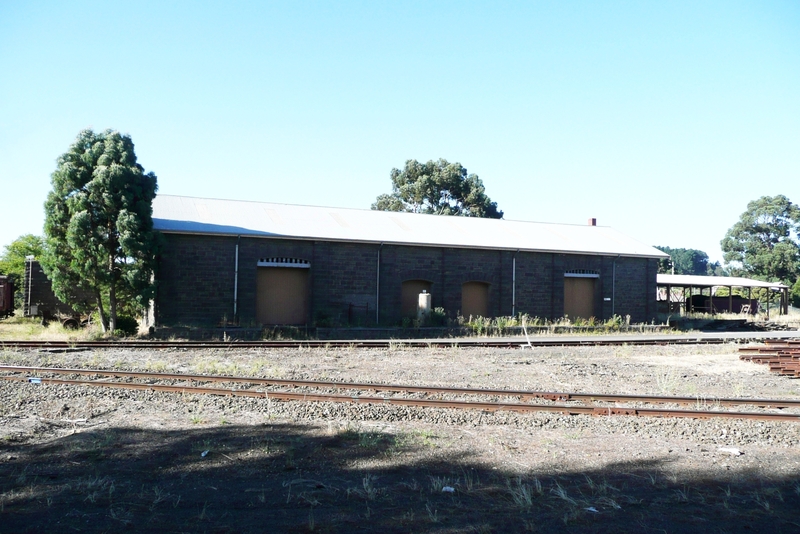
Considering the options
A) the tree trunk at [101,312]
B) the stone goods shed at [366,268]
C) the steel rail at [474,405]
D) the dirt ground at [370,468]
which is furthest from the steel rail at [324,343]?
the steel rail at [474,405]

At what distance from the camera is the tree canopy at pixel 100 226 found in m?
20.3

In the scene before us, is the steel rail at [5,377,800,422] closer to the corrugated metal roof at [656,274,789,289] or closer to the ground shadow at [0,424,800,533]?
the ground shadow at [0,424,800,533]

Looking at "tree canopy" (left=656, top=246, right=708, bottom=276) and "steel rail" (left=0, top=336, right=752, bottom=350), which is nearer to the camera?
"steel rail" (left=0, top=336, right=752, bottom=350)

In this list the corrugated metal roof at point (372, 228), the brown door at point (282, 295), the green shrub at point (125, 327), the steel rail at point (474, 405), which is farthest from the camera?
the corrugated metal roof at point (372, 228)

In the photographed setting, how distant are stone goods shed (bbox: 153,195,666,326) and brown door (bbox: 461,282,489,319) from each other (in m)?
0.04

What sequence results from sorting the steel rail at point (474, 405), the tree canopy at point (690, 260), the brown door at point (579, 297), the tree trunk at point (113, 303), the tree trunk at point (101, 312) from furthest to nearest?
1. the tree canopy at point (690, 260)
2. the brown door at point (579, 297)
3. the tree trunk at point (101, 312)
4. the tree trunk at point (113, 303)
5. the steel rail at point (474, 405)

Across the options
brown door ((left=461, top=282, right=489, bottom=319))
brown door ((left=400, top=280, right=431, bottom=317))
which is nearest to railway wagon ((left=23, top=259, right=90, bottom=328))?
brown door ((left=400, top=280, right=431, bottom=317))

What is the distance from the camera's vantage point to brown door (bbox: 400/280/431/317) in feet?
87.1

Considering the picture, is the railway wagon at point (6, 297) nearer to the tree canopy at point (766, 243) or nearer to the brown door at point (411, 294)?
the brown door at point (411, 294)

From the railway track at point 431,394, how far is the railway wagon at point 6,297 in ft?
54.2

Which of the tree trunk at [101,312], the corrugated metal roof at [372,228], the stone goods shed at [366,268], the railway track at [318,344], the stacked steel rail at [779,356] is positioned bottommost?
the railway track at [318,344]

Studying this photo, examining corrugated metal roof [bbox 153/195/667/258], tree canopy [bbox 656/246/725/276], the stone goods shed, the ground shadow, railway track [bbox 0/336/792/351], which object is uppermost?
tree canopy [bbox 656/246/725/276]

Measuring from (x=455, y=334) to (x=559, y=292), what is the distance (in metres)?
6.69

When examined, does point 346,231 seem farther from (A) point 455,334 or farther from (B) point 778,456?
(B) point 778,456
